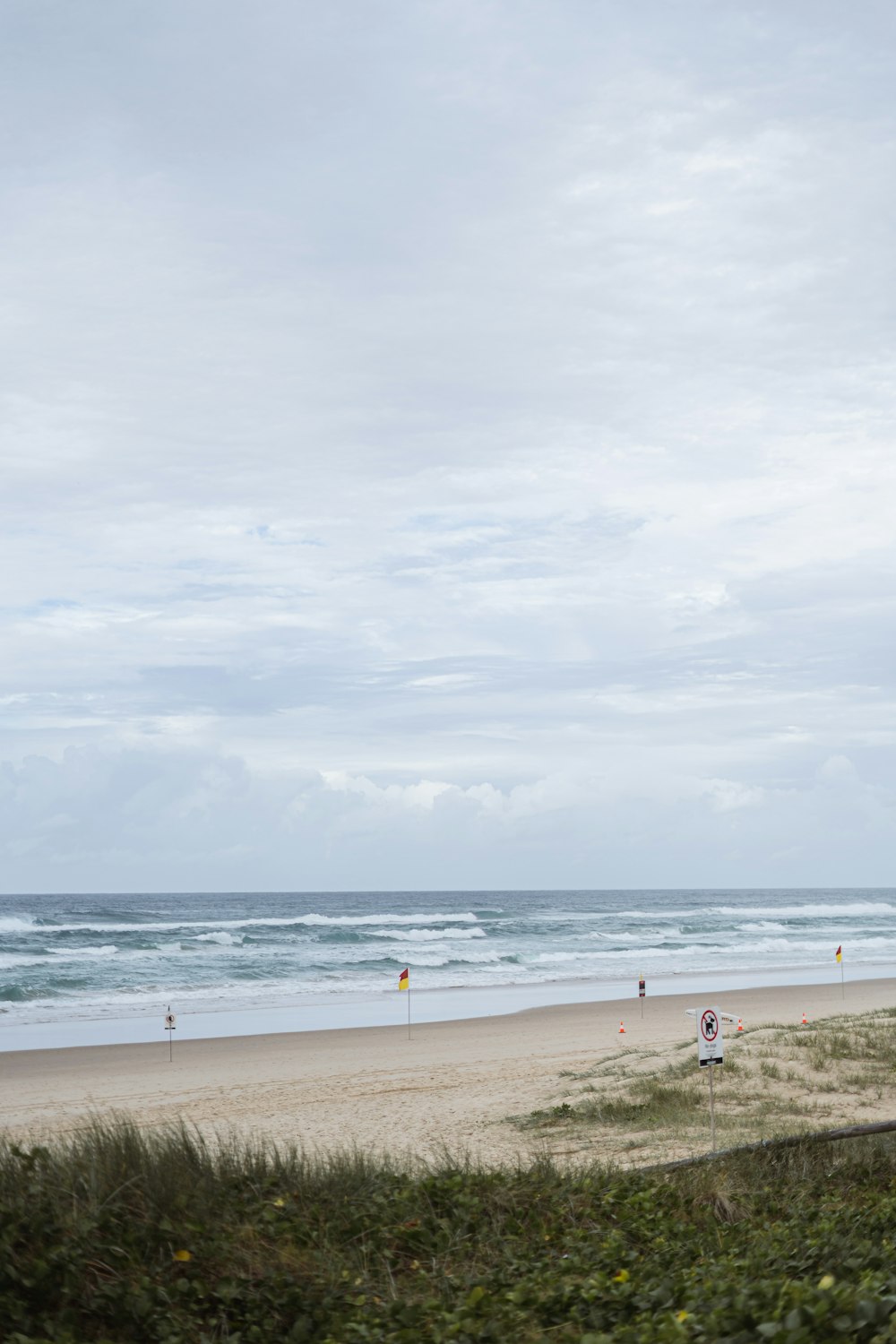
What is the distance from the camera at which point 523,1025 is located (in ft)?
96.5

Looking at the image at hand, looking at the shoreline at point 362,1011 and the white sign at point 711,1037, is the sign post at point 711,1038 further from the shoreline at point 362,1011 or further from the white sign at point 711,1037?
the shoreline at point 362,1011

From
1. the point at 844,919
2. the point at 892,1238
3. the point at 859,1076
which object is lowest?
the point at 844,919

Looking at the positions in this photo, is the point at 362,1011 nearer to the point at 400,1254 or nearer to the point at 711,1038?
the point at 711,1038

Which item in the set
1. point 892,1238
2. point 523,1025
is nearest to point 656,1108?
point 892,1238

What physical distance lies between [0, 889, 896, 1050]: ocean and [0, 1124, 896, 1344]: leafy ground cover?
2232cm

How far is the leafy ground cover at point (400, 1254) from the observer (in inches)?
198

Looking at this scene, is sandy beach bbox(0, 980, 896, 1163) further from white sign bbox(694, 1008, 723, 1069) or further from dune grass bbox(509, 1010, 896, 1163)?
white sign bbox(694, 1008, 723, 1069)

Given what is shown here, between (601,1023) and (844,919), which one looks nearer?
(601,1023)

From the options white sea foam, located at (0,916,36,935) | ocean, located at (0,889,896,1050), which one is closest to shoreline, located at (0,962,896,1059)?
ocean, located at (0,889,896,1050)

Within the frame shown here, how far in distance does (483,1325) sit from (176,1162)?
259cm

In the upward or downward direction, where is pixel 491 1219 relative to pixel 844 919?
upward

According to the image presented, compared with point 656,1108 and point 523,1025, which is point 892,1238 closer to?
point 656,1108

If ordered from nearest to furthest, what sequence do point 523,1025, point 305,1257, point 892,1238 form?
point 305,1257 < point 892,1238 < point 523,1025

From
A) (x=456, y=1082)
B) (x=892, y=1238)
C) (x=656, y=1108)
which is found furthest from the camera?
(x=456, y=1082)
